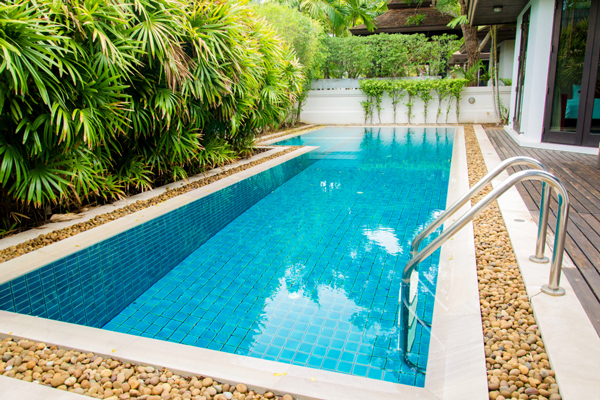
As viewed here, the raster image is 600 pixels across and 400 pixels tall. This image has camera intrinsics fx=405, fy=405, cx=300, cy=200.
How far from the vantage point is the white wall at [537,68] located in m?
7.85

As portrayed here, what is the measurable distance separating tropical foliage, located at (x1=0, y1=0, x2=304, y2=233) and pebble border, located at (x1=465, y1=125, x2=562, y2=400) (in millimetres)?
3599

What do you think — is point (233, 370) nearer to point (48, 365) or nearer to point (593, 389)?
point (48, 365)

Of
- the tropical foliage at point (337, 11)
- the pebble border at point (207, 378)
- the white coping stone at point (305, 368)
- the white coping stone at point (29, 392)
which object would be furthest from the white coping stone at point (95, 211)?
the tropical foliage at point (337, 11)

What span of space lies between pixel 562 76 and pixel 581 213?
5.00m

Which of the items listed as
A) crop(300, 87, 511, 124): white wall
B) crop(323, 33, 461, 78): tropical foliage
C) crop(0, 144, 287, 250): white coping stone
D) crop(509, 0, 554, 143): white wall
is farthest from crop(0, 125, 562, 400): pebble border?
crop(323, 33, 461, 78): tropical foliage

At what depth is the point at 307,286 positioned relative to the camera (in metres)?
3.38

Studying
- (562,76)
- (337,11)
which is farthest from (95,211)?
(337,11)

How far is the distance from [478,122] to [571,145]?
7.95m

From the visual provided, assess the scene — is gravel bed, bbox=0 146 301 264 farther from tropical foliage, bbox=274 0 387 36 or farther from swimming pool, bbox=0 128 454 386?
tropical foliage, bbox=274 0 387 36

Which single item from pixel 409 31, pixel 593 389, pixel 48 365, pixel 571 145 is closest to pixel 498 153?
pixel 571 145

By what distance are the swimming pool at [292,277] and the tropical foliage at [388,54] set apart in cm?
1142

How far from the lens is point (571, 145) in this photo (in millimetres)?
7379

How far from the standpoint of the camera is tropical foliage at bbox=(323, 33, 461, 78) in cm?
1625

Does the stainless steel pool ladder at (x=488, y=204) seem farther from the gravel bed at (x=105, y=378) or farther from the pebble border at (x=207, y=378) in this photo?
the gravel bed at (x=105, y=378)
